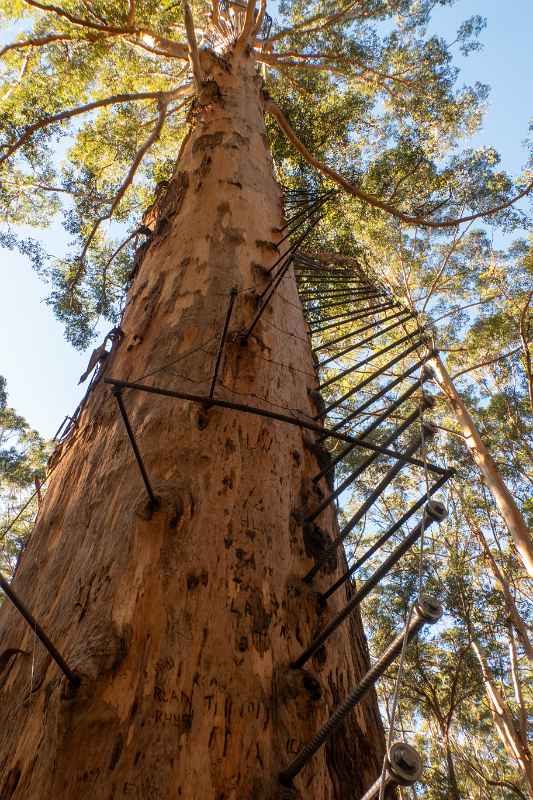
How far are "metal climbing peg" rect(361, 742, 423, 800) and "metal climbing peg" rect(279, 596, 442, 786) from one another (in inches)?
3.8

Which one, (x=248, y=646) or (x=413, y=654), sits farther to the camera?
(x=413, y=654)

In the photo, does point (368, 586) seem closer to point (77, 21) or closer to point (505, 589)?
point (77, 21)

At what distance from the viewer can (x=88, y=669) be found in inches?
35.7

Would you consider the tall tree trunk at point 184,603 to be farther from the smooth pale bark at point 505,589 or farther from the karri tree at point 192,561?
the smooth pale bark at point 505,589

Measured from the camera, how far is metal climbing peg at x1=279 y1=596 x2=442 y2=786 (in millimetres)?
805

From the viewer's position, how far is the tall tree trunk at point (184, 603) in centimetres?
83

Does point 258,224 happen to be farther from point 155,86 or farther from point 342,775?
point 155,86

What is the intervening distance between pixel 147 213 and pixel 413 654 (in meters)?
7.81

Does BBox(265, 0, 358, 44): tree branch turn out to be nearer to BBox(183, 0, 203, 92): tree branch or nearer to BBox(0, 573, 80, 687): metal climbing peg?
BBox(183, 0, 203, 92): tree branch

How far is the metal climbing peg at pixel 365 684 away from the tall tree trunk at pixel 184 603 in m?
0.05

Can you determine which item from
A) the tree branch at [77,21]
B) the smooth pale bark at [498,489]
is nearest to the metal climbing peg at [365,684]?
the tree branch at [77,21]

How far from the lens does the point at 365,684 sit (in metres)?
0.81

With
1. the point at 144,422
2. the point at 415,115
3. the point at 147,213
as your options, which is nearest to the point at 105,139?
the point at 415,115

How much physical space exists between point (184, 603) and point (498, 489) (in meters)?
7.59
